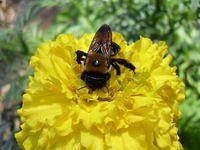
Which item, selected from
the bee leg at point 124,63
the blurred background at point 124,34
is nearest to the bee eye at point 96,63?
the bee leg at point 124,63

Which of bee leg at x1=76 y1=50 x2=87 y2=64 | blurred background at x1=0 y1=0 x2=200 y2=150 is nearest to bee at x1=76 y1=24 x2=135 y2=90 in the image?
bee leg at x1=76 y1=50 x2=87 y2=64

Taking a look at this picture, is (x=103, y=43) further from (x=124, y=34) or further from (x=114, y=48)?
(x=124, y=34)

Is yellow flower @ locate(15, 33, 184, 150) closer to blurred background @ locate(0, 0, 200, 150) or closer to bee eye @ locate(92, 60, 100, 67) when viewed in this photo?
bee eye @ locate(92, 60, 100, 67)

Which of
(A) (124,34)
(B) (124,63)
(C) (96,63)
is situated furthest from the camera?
(A) (124,34)

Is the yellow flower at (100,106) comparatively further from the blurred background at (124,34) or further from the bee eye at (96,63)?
the blurred background at (124,34)

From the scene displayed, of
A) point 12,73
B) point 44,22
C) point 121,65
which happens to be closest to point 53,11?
point 44,22

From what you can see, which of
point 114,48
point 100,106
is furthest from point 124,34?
point 100,106
